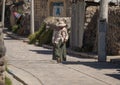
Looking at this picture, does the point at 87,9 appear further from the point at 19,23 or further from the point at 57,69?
the point at 19,23

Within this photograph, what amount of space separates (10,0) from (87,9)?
133 ft

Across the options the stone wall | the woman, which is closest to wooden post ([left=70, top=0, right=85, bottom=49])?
the stone wall

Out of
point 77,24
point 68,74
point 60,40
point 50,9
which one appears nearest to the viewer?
point 68,74

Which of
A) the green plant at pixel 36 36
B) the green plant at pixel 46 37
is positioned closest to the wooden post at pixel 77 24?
the green plant at pixel 46 37

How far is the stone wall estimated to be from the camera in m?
22.1

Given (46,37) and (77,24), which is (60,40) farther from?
(46,37)

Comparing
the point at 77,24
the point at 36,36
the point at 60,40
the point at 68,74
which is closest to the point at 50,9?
the point at 36,36

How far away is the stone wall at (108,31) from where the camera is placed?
22109 mm

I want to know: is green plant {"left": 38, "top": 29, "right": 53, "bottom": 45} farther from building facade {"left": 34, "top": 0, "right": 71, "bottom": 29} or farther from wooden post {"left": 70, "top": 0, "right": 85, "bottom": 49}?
wooden post {"left": 70, "top": 0, "right": 85, "bottom": 49}

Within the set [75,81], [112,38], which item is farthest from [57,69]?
[112,38]

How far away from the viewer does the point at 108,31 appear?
2248 cm

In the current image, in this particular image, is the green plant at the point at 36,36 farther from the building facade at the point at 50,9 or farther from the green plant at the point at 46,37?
the building facade at the point at 50,9

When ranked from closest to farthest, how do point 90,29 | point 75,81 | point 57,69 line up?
point 75,81 < point 57,69 < point 90,29

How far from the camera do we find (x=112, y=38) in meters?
22.2
